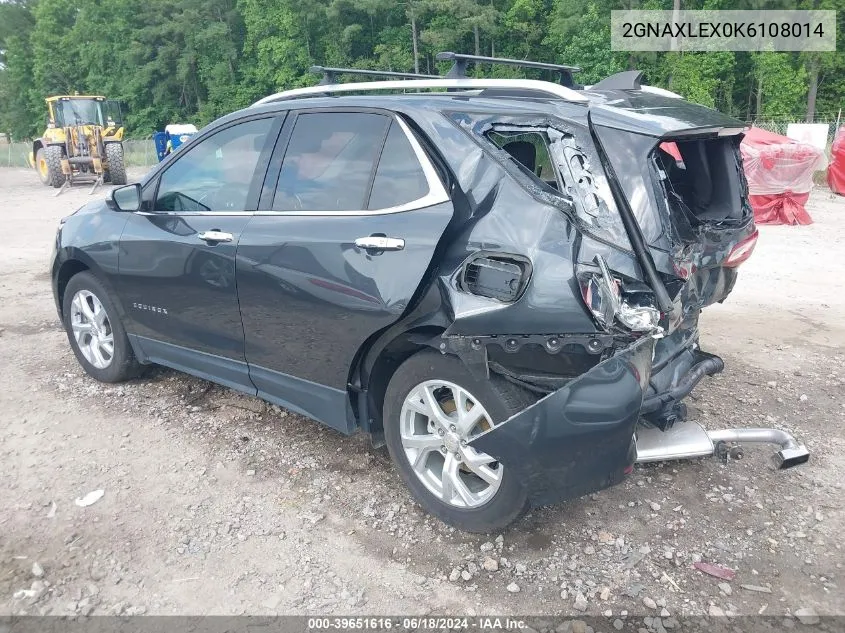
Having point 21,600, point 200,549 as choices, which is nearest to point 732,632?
point 200,549

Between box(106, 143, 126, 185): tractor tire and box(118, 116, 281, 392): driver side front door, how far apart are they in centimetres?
1765

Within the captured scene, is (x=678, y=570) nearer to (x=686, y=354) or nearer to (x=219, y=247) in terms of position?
(x=686, y=354)

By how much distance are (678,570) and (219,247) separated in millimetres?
2689

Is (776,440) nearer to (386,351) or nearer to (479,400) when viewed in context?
(479,400)

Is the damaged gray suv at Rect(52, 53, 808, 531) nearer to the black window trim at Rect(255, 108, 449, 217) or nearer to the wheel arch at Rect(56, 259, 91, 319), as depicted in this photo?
the black window trim at Rect(255, 108, 449, 217)

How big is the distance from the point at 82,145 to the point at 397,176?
2107 centimetres

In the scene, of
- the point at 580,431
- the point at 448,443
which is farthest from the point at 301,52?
the point at 580,431

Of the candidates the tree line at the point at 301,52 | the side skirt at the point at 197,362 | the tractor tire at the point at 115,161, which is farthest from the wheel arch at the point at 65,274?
the tree line at the point at 301,52

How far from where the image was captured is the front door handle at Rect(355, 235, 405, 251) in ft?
9.56

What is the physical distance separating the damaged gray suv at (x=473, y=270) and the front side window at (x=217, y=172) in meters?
0.01

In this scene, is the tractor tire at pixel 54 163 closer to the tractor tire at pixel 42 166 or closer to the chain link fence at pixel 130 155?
the tractor tire at pixel 42 166

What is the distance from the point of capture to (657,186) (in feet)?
8.92

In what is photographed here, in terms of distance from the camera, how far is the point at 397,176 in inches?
121

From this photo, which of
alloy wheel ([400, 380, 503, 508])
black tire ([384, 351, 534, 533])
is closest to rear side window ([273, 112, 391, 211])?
black tire ([384, 351, 534, 533])
